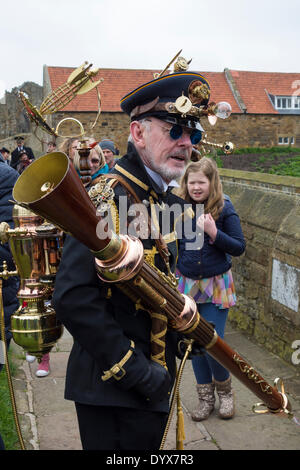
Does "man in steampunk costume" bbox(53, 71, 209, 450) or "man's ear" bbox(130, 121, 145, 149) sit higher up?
"man's ear" bbox(130, 121, 145, 149)

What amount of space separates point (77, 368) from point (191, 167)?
2200 millimetres

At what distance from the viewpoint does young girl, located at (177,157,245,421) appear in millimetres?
3965

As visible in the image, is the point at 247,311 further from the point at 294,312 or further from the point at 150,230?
the point at 150,230

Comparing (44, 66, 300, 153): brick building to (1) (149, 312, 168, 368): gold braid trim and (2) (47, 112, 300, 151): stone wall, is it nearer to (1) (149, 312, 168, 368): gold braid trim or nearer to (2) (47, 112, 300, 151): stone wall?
(2) (47, 112, 300, 151): stone wall

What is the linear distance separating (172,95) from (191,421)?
278cm

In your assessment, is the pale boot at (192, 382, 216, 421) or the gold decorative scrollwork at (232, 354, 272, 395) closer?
the gold decorative scrollwork at (232, 354, 272, 395)

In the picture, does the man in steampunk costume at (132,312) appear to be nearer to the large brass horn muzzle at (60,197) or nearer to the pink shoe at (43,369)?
the large brass horn muzzle at (60,197)

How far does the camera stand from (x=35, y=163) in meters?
1.84

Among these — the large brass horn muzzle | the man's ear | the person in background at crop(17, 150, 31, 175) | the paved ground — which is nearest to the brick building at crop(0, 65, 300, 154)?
the person in background at crop(17, 150, 31, 175)

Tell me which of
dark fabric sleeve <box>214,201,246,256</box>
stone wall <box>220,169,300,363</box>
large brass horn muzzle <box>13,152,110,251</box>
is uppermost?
large brass horn muzzle <box>13,152,110,251</box>

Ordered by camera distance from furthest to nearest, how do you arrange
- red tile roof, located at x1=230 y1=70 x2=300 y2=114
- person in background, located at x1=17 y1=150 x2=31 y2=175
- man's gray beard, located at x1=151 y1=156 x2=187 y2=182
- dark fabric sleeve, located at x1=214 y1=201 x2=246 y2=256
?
1. red tile roof, located at x1=230 y1=70 x2=300 y2=114
2. person in background, located at x1=17 y1=150 x2=31 y2=175
3. dark fabric sleeve, located at x1=214 y1=201 x2=246 y2=256
4. man's gray beard, located at x1=151 y1=156 x2=187 y2=182

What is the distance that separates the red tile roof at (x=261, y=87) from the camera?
34.2 m

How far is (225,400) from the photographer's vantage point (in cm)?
407

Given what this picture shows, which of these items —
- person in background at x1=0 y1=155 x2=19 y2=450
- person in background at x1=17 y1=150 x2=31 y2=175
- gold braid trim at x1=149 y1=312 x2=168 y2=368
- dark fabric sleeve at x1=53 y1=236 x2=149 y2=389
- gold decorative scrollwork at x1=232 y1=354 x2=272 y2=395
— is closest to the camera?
dark fabric sleeve at x1=53 y1=236 x2=149 y2=389
